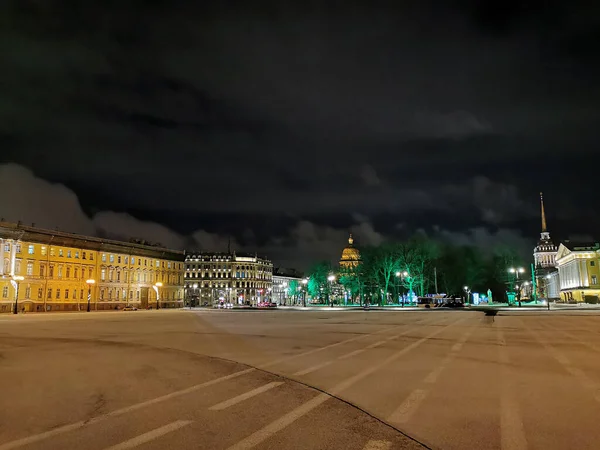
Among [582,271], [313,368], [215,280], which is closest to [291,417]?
[313,368]

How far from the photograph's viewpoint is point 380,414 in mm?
8734

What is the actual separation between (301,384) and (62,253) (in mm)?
94706

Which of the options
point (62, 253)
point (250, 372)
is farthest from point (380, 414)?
point (62, 253)

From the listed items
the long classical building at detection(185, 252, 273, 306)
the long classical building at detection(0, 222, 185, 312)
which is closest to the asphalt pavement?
the long classical building at detection(0, 222, 185, 312)

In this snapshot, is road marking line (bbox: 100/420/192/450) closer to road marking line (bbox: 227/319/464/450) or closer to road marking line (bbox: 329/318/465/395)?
road marking line (bbox: 227/319/464/450)

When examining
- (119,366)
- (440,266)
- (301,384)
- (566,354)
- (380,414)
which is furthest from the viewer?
(440,266)

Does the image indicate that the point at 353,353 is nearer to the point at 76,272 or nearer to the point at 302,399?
the point at 302,399

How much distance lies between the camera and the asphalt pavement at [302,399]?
24.2 ft

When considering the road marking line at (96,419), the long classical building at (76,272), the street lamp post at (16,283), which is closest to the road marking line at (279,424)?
the road marking line at (96,419)

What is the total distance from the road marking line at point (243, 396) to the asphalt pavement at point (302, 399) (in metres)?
0.02

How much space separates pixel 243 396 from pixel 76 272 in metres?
97.2

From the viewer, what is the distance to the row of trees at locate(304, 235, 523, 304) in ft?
328

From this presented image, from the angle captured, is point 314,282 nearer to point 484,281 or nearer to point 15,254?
point 484,281

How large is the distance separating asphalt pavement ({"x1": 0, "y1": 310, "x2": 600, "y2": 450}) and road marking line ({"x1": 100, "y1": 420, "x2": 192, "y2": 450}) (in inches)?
0.6
